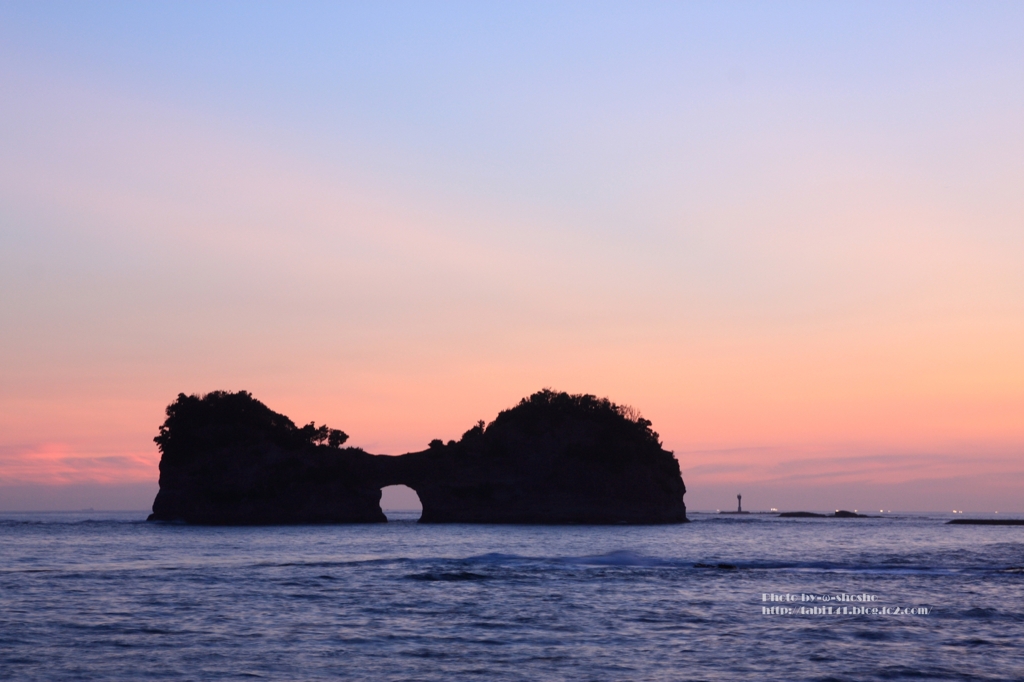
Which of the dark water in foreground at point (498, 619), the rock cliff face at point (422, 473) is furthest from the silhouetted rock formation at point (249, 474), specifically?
the dark water in foreground at point (498, 619)

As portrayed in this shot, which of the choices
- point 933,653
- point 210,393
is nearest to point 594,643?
point 933,653

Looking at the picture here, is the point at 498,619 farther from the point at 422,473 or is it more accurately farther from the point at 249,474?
the point at 249,474

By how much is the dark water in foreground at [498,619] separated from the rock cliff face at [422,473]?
58.8 m

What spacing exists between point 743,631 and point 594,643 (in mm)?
3687

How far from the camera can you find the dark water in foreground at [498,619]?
52.1 feet

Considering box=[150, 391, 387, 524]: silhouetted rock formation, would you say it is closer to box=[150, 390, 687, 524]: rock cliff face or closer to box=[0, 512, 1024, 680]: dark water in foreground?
box=[150, 390, 687, 524]: rock cliff face

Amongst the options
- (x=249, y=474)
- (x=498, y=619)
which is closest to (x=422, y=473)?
(x=249, y=474)

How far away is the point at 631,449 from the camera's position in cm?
10094

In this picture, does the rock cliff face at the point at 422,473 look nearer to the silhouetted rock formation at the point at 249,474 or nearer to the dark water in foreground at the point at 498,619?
the silhouetted rock formation at the point at 249,474

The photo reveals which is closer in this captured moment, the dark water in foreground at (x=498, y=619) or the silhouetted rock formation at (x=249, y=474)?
the dark water in foreground at (x=498, y=619)

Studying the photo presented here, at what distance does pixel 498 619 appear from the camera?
21734 mm

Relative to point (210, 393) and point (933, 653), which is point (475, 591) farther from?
point (210, 393)

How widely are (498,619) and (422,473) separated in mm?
80510

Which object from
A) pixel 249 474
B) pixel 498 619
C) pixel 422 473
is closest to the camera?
pixel 498 619
